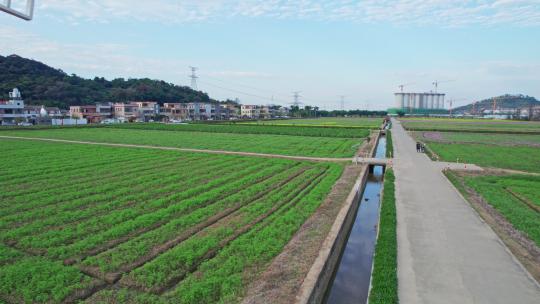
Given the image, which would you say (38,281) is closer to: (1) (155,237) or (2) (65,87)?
(1) (155,237)

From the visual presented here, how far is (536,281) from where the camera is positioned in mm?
8258

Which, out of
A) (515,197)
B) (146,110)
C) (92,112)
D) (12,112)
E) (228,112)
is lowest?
(515,197)

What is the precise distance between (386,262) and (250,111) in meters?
138

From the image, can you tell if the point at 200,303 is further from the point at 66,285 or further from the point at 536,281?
the point at 536,281

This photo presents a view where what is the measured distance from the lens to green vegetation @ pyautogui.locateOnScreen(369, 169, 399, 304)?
24.9 feet

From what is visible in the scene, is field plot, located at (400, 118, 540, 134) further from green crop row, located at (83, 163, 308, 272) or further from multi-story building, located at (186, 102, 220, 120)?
multi-story building, located at (186, 102, 220, 120)

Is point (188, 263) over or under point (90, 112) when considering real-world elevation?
under

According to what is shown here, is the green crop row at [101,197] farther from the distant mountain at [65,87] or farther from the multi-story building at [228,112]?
the multi-story building at [228,112]

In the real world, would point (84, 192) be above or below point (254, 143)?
below

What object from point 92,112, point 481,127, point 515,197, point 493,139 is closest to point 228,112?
point 92,112

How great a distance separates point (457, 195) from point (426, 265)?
8.65 metres

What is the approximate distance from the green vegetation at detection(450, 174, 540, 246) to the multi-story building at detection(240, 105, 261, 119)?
127 metres

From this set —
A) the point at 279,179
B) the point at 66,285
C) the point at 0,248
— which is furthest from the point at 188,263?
the point at 279,179

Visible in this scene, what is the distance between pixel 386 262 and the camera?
914 cm
